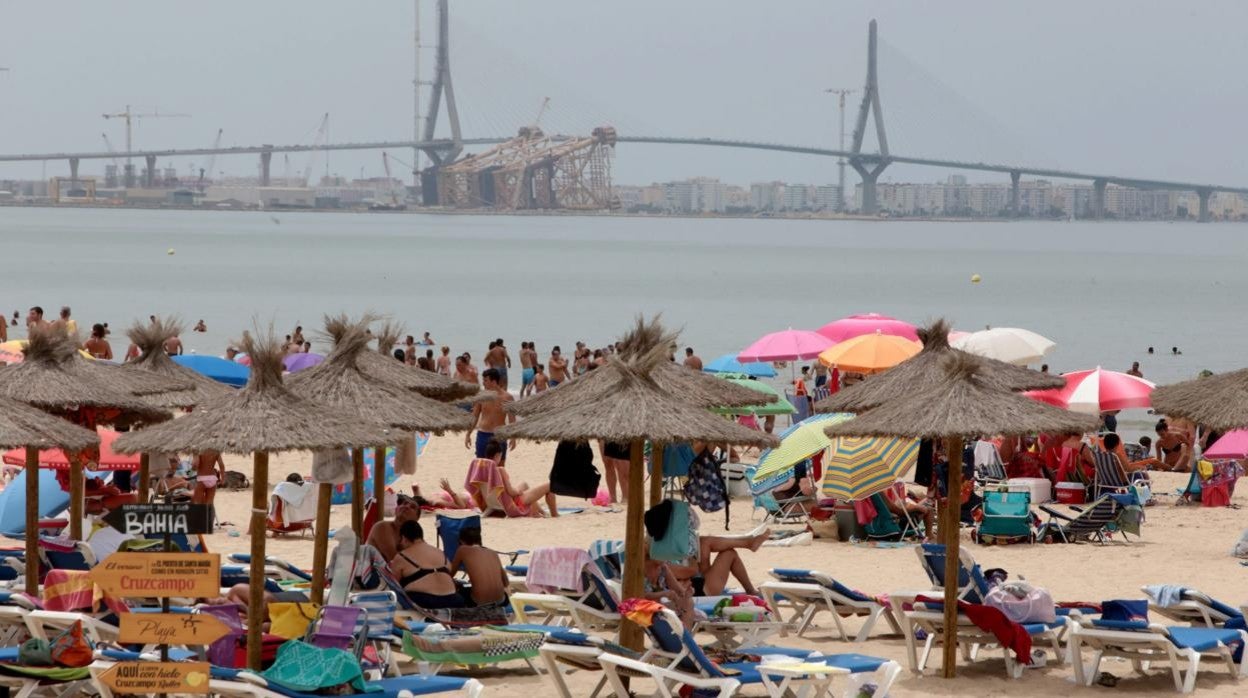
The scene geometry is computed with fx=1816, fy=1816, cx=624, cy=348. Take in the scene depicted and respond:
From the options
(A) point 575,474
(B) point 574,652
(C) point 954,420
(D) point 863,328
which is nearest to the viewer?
(B) point 574,652

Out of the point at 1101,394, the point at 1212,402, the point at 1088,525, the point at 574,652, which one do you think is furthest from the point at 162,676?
the point at 1101,394

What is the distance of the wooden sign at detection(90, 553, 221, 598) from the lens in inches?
213

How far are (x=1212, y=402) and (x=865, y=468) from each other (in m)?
2.41

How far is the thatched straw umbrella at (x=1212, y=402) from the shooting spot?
8.04 metres

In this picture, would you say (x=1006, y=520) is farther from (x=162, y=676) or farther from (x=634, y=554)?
(x=162, y=676)

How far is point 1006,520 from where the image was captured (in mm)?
10719

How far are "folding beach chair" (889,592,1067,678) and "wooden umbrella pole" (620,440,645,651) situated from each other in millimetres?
1054

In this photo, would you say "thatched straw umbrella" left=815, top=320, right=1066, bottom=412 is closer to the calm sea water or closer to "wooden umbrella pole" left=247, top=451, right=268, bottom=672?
"wooden umbrella pole" left=247, top=451, right=268, bottom=672

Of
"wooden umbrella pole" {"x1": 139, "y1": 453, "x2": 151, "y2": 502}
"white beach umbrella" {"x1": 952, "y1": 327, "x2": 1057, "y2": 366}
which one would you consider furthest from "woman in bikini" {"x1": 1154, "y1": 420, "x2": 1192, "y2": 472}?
"wooden umbrella pole" {"x1": 139, "y1": 453, "x2": 151, "y2": 502}

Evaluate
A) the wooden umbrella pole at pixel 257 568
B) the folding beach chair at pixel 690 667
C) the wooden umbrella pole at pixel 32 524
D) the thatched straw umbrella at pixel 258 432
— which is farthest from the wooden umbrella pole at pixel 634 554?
the wooden umbrella pole at pixel 32 524

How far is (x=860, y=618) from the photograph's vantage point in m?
8.22

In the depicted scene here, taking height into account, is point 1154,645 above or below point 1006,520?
above

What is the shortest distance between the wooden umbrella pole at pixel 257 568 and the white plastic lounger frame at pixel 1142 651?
2939 millimetres

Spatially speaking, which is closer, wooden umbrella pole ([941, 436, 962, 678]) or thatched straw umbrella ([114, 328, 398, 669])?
thatched straw umbrella ([114, 328, 398, 669])
